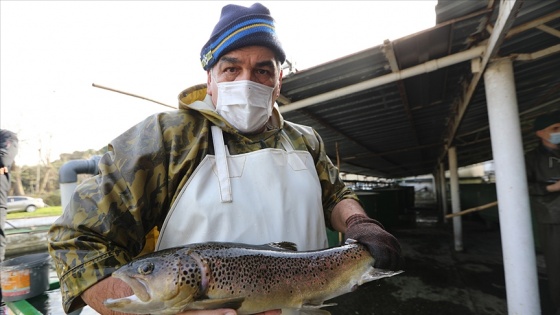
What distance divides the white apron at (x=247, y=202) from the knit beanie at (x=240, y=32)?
520 millimetres

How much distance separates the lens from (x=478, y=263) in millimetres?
7461

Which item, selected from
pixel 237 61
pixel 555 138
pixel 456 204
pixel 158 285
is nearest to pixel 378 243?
pixel 158 285

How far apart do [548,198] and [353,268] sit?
4.33 metres

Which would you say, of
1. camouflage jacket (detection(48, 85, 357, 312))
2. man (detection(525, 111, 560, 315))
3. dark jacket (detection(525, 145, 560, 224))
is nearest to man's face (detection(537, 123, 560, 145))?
man (detection(525, 111, 560, 315))

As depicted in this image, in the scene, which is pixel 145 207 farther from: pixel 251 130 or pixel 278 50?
pixel 278 50

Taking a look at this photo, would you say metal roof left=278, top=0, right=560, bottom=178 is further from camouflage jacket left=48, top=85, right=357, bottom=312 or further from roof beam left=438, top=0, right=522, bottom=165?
camouflage jacket left=48, top=85, right=357, bottom=312

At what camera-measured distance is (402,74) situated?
429 cm

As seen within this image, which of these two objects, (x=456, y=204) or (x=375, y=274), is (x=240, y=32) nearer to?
(x=375, y=274)

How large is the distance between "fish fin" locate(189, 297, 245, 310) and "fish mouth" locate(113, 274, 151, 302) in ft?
0.63

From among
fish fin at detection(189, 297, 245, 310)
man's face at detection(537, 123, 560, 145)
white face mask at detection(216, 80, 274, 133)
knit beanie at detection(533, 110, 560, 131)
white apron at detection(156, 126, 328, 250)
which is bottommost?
fish fin at detection(189, 297, 245, 310)

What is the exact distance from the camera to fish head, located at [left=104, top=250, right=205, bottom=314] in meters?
1.15

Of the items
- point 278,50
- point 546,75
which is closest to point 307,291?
point 278,50

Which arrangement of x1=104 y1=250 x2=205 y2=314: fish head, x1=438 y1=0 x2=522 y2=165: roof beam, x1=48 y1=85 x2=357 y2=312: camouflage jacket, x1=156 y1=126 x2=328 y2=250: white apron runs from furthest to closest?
1. x1=438 y1=0 x2=522 y2=165: roof beam
2. x1=156 y1=126 x2=328 y2=250: white apron
3. x1=48 y1=85 x2=357 y2=312: camouflage jacket
4. x1=104 y1=250 x2=205 y2=314: fish head

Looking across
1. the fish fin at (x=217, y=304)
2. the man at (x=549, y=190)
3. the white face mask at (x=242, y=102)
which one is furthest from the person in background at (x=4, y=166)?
the man at (x=549, y=190)
